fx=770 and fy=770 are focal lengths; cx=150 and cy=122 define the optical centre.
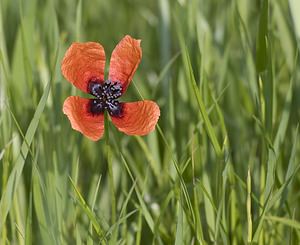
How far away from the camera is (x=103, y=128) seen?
1139 millimetres

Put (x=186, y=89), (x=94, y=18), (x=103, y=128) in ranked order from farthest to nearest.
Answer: (x=94, y=18) → (x=186, y=89) → (x=103, y=128)

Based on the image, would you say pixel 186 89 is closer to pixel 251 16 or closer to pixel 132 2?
pixel 251 16

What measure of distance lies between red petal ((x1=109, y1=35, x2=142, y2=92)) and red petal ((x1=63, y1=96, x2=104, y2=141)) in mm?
73

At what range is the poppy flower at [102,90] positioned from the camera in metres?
1.10

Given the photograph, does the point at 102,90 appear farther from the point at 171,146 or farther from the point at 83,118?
the point at 171,146

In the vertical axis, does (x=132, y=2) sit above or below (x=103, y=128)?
above

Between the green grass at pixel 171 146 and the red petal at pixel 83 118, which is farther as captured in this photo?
the green grass at pixel 171 146

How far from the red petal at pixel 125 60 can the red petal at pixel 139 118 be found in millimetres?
42

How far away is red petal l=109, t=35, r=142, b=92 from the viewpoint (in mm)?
1138

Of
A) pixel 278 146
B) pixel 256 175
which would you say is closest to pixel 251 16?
pixel 256 175

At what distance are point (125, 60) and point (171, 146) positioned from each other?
1.46 ft

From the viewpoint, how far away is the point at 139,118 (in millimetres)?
1123

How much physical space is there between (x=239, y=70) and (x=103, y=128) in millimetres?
833

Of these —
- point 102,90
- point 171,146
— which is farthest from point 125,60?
point 171,146
